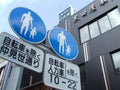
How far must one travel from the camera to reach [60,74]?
7.58 feet

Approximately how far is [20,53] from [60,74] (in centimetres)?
66

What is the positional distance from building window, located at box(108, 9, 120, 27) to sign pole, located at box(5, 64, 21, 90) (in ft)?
30.5

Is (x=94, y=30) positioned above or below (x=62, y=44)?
above

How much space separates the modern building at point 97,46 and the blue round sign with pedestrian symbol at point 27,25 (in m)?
6.84

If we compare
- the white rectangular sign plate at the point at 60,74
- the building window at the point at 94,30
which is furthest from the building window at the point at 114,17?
the white rectangular sign plate at the point at 60,74

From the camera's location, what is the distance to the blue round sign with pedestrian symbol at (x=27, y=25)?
2.22 metres

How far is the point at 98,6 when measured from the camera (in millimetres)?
11797

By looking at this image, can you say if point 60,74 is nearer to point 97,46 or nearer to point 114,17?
point 97,46

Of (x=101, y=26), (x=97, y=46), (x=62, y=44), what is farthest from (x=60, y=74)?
(x=101, y=26)

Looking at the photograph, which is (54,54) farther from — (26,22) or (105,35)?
(105,35)

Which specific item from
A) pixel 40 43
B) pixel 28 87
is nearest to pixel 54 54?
pixel 40 43

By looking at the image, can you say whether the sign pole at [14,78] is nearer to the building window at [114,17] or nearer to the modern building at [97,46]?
the modern building at [97,46]

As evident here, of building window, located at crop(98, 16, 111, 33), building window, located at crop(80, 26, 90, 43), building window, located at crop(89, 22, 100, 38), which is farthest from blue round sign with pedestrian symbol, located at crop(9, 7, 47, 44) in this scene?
building window, located at crop(80, 26, 90, 43)

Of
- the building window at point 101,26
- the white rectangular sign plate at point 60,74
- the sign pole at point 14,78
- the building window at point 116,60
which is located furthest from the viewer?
the building window at point 101,26
